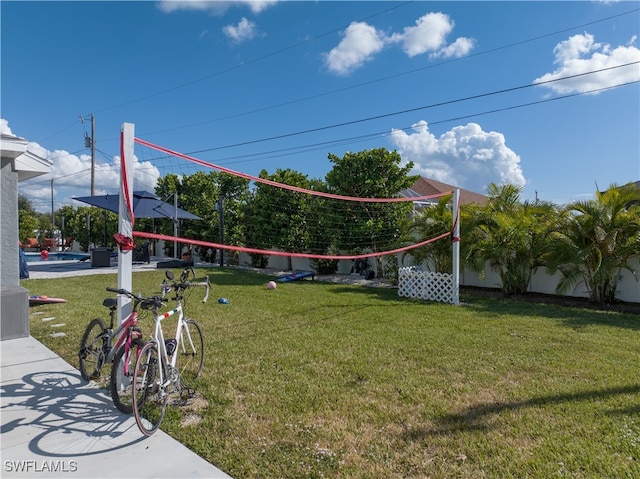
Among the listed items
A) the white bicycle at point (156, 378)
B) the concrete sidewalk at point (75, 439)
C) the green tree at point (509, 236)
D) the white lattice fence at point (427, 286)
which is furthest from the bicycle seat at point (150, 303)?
the green tree at point (509, 236)

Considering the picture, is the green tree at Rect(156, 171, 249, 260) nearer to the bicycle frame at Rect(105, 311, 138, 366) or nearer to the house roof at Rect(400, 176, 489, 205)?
the house roof at Rect(400, 176, 489, 205)

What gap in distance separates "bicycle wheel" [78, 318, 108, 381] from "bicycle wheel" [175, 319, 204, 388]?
2.31ft

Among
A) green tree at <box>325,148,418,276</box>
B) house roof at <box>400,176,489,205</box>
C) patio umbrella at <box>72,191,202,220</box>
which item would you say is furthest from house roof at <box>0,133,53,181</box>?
house roof at <box>400,176,489,205</box>

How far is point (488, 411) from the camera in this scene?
334cm

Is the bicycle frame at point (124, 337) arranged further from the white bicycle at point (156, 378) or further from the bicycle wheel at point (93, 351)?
the bicycle wheel at point (93, 351)

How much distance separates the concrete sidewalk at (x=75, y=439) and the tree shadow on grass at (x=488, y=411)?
1602 mm

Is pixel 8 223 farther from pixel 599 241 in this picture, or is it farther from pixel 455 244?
pixel 599 241

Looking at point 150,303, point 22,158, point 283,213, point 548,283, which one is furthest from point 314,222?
point 150,303

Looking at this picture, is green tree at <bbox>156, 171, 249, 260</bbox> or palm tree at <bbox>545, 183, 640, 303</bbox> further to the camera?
green tree at <bbox>156, 171, 249, 260</bbox>

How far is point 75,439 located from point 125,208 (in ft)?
6.64

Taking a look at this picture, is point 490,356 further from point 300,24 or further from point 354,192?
point 300,24

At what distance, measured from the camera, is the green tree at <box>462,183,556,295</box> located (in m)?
9.51

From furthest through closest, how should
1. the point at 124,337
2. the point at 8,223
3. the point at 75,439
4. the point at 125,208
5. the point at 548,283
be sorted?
the point at 548,283 → the point at 8,223 → the point at 125,208 → the point at 124,337 → the point at 75,439

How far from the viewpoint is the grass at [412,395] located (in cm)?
262
